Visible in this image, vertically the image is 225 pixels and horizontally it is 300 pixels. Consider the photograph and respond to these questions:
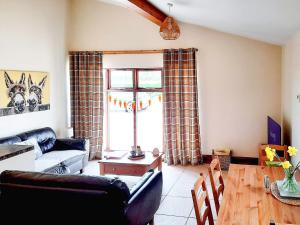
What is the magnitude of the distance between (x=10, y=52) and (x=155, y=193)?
12.0ft

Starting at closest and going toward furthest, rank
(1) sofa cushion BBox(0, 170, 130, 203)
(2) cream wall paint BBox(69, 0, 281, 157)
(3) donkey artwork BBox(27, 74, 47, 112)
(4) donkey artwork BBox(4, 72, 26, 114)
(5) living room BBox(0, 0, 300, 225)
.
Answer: (1) sofa cushion BBox(0, 170, 130, 203) → (5) living room BBox(0, 0, 300, 225) → (4) donkey artwork BBox(4, 72, 26, 114) → (3) donkey artwork BBox(27, 74, 47, 112) → (2) cream wall paint BBox(69, 0, 281, 157)

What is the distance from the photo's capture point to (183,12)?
5.43 meters

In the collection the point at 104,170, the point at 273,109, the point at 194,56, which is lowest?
the point at 104,170

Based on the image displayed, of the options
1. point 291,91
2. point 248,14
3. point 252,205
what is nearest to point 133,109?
point 291,91

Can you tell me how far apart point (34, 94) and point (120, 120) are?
6.66 ft

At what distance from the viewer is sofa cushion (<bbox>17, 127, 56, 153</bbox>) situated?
5732 mm

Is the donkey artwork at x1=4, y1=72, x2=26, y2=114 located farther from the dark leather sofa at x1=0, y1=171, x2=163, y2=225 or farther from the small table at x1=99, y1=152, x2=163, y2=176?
the dark leather sofa at x1=0, y1=171, x2=163, y2=225

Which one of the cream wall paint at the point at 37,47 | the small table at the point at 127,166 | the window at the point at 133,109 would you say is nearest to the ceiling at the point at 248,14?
the window at the point at 133,109

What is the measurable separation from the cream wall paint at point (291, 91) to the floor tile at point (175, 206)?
5.61ft

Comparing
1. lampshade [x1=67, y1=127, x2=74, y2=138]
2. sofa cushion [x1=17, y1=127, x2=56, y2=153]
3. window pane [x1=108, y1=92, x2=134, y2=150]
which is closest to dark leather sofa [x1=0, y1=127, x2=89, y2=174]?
sofa cushion [x1=17, y1=127, x2=56, y2=153]

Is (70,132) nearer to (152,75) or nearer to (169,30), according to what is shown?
(152,75)

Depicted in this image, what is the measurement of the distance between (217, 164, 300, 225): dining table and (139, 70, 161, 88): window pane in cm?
415

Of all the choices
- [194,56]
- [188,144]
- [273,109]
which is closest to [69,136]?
[188,144]

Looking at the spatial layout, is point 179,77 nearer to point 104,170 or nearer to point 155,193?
point 104,170
